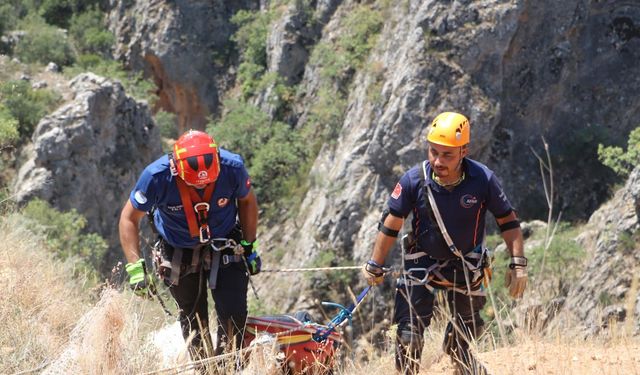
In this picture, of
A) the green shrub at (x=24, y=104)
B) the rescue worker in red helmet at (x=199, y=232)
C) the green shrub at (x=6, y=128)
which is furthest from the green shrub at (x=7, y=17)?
the rescue worker in red helmet at (x=199, y=232)

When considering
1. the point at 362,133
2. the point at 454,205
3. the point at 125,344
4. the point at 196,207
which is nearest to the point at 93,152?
the point at 362,133

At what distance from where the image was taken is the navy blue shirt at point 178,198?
504 centimetres

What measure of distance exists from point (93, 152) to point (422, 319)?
13.9 m

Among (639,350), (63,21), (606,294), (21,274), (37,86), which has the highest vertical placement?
(63,21)

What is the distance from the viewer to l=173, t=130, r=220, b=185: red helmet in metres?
4.84

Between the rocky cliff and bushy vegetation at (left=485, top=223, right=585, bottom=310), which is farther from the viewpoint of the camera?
the rocky cliff

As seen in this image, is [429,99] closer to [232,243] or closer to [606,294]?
[606,294]

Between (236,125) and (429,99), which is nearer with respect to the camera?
(429,99)

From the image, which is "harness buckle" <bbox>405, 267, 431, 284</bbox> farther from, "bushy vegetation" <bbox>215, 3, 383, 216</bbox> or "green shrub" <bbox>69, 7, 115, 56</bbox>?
"green shrub" <bbox>69, 7, 115, 56</bbox>

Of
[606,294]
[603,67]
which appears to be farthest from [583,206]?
[606,294]

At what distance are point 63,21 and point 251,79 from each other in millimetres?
10252

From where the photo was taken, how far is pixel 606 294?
42.7 ft

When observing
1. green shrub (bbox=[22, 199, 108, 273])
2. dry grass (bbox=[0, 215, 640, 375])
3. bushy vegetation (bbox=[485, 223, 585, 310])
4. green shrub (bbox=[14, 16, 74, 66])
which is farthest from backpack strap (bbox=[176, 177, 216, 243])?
green shrub (bbox=[14, 16, 74, 66])

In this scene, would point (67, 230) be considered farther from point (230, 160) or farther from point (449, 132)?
point (449, 132)
